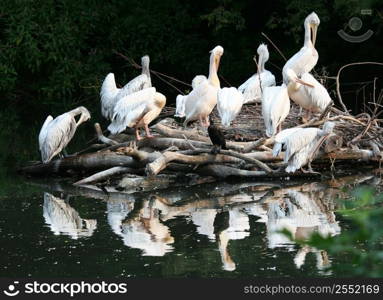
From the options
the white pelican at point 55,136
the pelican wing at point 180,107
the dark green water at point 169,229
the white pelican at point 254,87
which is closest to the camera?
the dark green water at point 169,229

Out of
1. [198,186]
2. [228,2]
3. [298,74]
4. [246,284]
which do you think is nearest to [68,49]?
[228,2]

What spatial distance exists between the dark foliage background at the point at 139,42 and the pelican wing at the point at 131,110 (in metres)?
8.31

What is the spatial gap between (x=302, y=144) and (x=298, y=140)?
0.17 ft

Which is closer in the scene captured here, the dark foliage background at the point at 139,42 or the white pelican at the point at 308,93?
the white pelican at the point at 308,93

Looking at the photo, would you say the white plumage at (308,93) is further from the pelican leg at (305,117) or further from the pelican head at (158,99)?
the pelican head at (158,99)

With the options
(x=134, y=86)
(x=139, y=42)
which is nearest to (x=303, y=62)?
(x=134, y=86)

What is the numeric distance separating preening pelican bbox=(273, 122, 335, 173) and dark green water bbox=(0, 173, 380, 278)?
9.6 inches

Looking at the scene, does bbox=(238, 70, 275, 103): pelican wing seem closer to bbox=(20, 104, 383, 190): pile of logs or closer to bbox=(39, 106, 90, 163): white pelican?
bbox=(20, 104, 383, 190): pile of logs

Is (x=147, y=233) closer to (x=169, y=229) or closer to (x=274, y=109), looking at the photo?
(x=169, y=229)

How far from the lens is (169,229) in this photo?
716 centimetres

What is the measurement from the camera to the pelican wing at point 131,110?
30.4ft

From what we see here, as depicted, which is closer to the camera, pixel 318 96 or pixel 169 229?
pixel 169 229

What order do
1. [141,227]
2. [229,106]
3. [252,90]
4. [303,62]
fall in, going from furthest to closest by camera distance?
[252,90]
[303,62]
[229,106]
[141,227]

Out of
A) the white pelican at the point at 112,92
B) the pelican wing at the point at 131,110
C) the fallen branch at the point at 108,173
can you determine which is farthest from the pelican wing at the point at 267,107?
the white pelican at the point at 112,92
